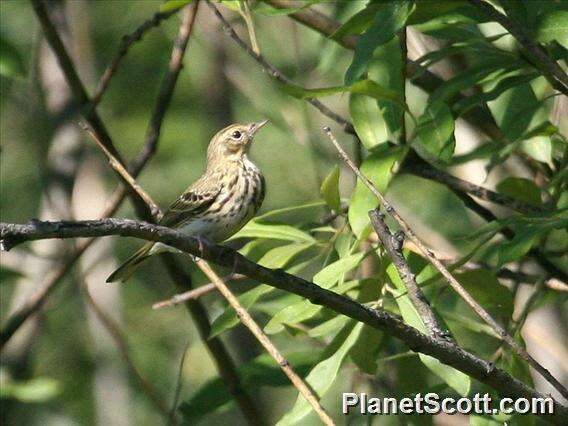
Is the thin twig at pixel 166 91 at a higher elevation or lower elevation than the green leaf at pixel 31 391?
higher

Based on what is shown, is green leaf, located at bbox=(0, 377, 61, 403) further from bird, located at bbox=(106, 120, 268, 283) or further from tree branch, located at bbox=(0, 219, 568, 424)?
tree branch, located at bbox=(0, 219, 568, 424)

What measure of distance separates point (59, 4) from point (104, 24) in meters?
2.03

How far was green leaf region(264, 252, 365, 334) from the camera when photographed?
390cm

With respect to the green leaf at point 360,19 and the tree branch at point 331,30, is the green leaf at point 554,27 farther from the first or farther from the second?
the tree branch at point 331,30

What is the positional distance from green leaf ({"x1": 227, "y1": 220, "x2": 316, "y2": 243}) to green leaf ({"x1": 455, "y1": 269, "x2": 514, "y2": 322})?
643mm

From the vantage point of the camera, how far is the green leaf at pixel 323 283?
3.90 m

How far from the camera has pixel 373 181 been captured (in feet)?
13.4

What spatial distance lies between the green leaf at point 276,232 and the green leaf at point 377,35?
3.20 ft

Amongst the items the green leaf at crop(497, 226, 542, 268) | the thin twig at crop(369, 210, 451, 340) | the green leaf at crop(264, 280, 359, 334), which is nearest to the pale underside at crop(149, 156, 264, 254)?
the green leaf at crop(264, 280, 359, 334)

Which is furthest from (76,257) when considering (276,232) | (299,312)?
(299,312)

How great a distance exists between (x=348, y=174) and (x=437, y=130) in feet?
7.44

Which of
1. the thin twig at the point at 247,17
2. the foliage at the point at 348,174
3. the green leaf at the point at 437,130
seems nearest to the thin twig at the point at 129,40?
the foliage at the point at 348,174

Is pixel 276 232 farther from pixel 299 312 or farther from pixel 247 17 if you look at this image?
pixel 247 17

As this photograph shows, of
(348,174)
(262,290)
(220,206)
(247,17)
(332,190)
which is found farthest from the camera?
(348,174)
